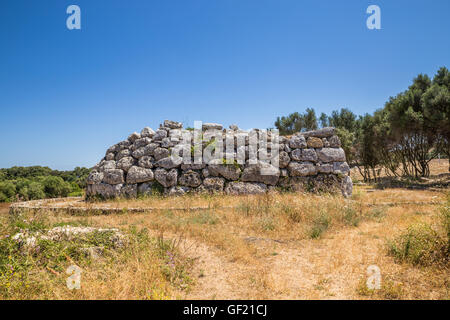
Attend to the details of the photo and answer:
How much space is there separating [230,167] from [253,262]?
5589 mm

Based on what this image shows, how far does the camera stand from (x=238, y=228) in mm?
5789

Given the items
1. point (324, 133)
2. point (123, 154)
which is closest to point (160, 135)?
point (123, 154)

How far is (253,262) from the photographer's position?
13.0 feet

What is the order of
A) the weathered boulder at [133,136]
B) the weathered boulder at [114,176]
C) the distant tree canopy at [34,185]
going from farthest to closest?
the weathered boulder at [133,136] < the distant tree canopy at [34,185] < the weathered boulder at [114,176]

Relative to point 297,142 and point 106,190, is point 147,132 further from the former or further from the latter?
point 297,142

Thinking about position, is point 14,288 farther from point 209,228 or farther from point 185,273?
point 209,228

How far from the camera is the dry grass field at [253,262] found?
9.67 feet

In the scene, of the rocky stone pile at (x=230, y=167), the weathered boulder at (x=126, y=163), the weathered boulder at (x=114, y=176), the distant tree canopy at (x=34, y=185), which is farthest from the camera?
the distant tree canopy at (x=34, y=185)

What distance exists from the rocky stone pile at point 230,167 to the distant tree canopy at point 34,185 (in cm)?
281

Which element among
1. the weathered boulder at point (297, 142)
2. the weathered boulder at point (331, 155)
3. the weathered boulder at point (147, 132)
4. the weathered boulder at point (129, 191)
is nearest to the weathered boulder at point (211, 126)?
the weathered boulder at point (147, 132)

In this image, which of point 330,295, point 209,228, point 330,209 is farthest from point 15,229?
point 330,209

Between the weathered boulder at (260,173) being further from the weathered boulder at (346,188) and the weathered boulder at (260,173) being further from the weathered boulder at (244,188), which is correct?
the weathered boulder at (346,188)

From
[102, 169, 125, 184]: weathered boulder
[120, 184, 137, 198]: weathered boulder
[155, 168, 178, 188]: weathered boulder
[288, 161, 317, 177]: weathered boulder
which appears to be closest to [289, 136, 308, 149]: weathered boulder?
[288, 161, 317, 177]: weathered boulder

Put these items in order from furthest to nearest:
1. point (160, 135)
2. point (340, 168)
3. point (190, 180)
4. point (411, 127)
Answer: point (411, 127) → point (160, 135) → point (340, 168) → point (190, 180)
